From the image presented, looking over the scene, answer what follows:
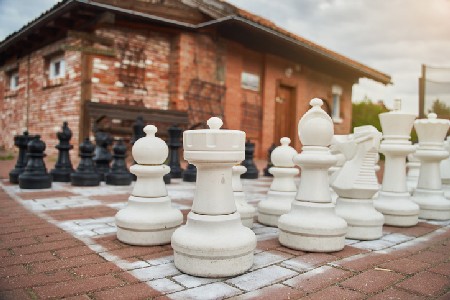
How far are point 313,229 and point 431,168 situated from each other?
1.74m

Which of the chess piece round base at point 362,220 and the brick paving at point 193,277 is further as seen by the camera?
Answer: the chess piece round base at point 362,220

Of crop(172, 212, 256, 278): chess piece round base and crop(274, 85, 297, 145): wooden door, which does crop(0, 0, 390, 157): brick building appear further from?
crop(172, 212, 256, 278): chess piece round base

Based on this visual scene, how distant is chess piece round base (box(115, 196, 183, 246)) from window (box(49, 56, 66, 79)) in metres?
7.81

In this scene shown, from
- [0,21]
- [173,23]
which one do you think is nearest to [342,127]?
[173,23]

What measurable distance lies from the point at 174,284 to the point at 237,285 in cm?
26

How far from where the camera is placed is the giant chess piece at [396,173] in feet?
8.61

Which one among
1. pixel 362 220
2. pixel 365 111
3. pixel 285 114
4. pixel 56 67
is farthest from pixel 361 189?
pixel 365 111

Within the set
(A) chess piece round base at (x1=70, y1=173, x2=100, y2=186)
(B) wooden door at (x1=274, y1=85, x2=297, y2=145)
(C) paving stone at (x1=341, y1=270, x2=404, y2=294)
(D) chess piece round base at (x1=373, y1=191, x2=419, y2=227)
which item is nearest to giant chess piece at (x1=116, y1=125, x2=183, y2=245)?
(C) paving stone at (x1=341, y1=270, x2=404, y2=294)

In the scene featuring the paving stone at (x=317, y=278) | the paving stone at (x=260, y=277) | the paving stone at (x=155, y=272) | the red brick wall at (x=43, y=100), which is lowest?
the paving stone at (x=155, y=272)

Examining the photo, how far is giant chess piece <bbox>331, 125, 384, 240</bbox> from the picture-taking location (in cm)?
221

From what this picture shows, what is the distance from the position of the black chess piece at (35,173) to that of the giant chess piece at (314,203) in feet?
9.74

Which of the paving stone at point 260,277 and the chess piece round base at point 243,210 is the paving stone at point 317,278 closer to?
the paving stone at point 260,277

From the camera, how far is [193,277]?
1.55m

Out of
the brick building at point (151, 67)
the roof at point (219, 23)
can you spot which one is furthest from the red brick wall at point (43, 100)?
the roof at point (219, 23)
